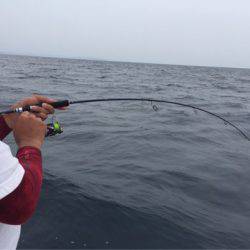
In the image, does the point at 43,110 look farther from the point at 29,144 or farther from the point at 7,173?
the point at 7,173

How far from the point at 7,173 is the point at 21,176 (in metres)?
0.09

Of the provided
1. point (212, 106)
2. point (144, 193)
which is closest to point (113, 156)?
point (144, 193)

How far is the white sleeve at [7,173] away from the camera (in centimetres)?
155

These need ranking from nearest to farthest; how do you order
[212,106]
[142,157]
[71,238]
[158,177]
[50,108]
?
[50,108]
[71,238]
[158,177]
[142,157]
[212,106]

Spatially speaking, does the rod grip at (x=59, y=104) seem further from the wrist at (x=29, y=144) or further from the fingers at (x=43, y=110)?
the wrist at (x=29, y=144)

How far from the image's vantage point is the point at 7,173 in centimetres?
156

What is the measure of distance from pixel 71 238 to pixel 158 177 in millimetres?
2367

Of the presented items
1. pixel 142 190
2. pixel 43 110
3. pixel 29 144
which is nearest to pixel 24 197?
pixel 29 144

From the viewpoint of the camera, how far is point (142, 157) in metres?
7.28

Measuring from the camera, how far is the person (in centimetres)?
158

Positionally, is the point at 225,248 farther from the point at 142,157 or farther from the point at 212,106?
the point at 212,106

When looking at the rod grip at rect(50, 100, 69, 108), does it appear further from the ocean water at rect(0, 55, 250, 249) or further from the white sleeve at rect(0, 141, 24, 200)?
the ocean water at rect(0, 55, 250, 249)

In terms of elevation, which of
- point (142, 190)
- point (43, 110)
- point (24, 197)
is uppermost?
point (43, 110)

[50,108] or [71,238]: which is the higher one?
[50,108]
